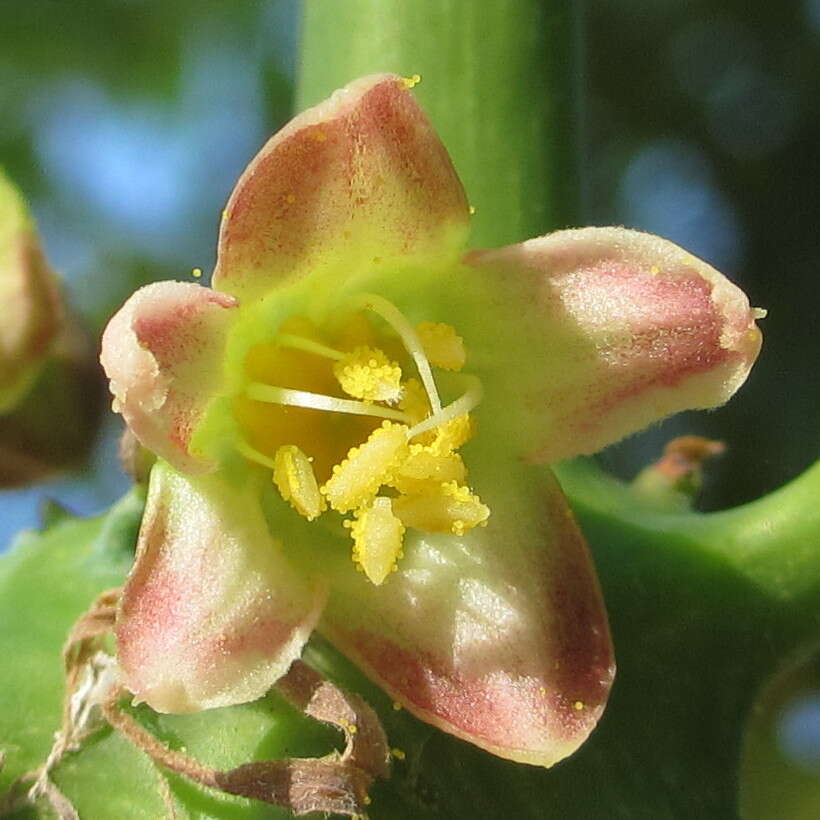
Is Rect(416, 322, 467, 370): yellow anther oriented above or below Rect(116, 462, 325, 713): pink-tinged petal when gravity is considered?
above

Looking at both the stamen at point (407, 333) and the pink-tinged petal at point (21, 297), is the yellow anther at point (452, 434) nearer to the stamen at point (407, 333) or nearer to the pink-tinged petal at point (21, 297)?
the stamen at point (407, 333)

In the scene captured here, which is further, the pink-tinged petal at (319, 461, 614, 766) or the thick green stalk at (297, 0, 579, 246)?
the thick green stalk at (297, 0, 579, 246)

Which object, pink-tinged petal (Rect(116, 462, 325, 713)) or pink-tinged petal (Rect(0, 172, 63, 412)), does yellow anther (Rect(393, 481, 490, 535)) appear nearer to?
pink-tinged petal (Rect(116, 462, 325, 713))

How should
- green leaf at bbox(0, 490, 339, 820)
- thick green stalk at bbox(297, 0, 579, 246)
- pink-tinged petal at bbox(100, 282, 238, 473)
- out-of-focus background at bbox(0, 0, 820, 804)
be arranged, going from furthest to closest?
out-of-focus background at bbox(0, 0, 820, 804)
thick green stalk at bbox(297, 0, 579, 246)
green leaf at bbox(0, 490, 339, 820)
pink-tinged petal at bbox(100, 282, 238, 473)

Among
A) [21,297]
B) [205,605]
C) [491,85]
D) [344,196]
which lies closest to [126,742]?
[205,605]

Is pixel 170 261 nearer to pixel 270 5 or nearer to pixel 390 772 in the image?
pixel 270 5

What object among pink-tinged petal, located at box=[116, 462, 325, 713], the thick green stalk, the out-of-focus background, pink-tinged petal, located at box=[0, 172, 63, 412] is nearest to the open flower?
pink-tinged petal, located at box=[116, 462, 325, 713]

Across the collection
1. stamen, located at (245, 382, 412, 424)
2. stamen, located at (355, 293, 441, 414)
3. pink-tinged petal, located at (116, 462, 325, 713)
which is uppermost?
stamen, located at (355, 293, 441, 414)

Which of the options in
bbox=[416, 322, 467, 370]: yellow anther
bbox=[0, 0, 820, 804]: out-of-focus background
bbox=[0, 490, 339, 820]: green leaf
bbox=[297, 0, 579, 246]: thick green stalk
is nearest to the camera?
bbox=[0, 490, 339, 820]: green leaf
